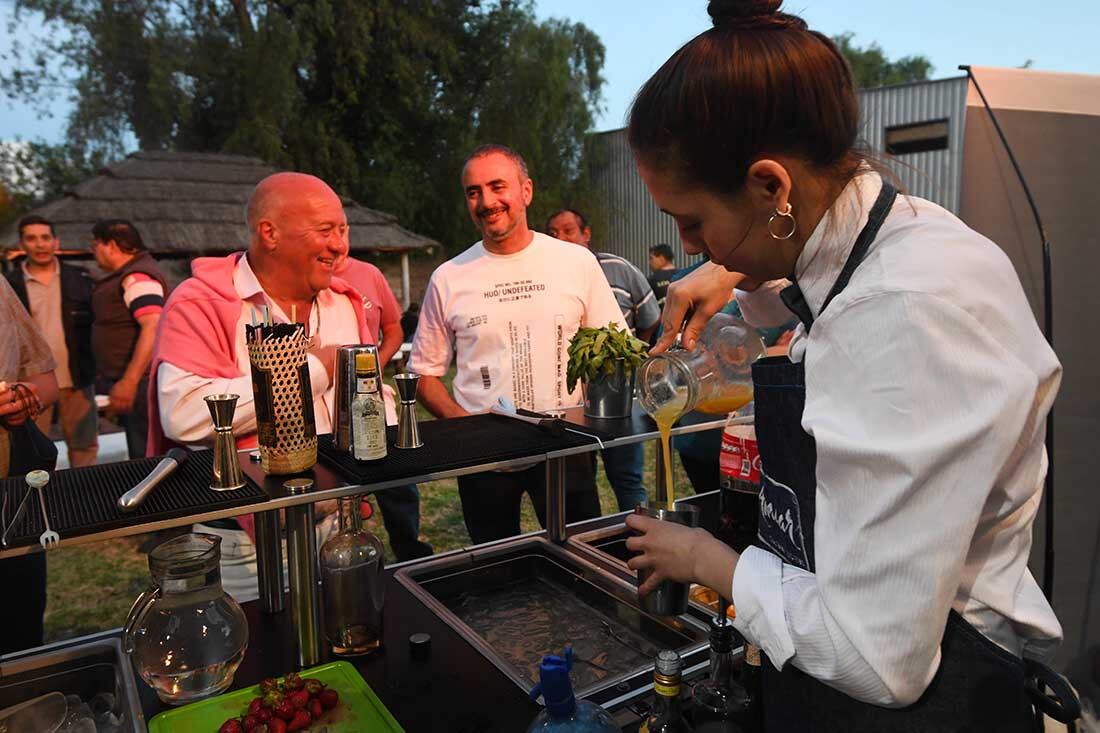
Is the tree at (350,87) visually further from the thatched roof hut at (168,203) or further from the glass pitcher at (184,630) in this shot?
the glass pitcher at (184,630)

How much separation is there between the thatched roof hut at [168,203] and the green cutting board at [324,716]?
938 cm

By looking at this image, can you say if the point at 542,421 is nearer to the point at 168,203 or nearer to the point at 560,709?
the point at 560,709

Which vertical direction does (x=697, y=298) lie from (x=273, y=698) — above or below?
above

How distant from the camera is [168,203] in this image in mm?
9945

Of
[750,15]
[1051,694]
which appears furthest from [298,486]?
[1051,694]

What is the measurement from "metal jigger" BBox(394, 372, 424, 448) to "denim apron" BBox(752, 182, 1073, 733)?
75 centimetres

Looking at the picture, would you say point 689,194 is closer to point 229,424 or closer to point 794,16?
point 794,16

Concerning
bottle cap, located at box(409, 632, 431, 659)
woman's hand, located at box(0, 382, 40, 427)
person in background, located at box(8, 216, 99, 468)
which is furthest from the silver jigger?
person in background, located at box(8, 216, 99, 468)

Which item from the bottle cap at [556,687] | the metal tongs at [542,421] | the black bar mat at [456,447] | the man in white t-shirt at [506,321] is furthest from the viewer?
the man in white t-shirt at [506,321]

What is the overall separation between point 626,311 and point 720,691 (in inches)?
132

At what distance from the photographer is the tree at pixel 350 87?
15148 mm

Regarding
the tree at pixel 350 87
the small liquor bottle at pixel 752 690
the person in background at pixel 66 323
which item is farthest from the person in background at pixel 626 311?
the tree at pixel 350 87

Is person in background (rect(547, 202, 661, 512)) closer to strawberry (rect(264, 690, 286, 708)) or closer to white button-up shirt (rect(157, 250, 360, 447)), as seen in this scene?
white button-up shirt (rect(157, 250, 360, 447))

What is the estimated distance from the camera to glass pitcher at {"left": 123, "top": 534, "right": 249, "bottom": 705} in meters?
1.31
